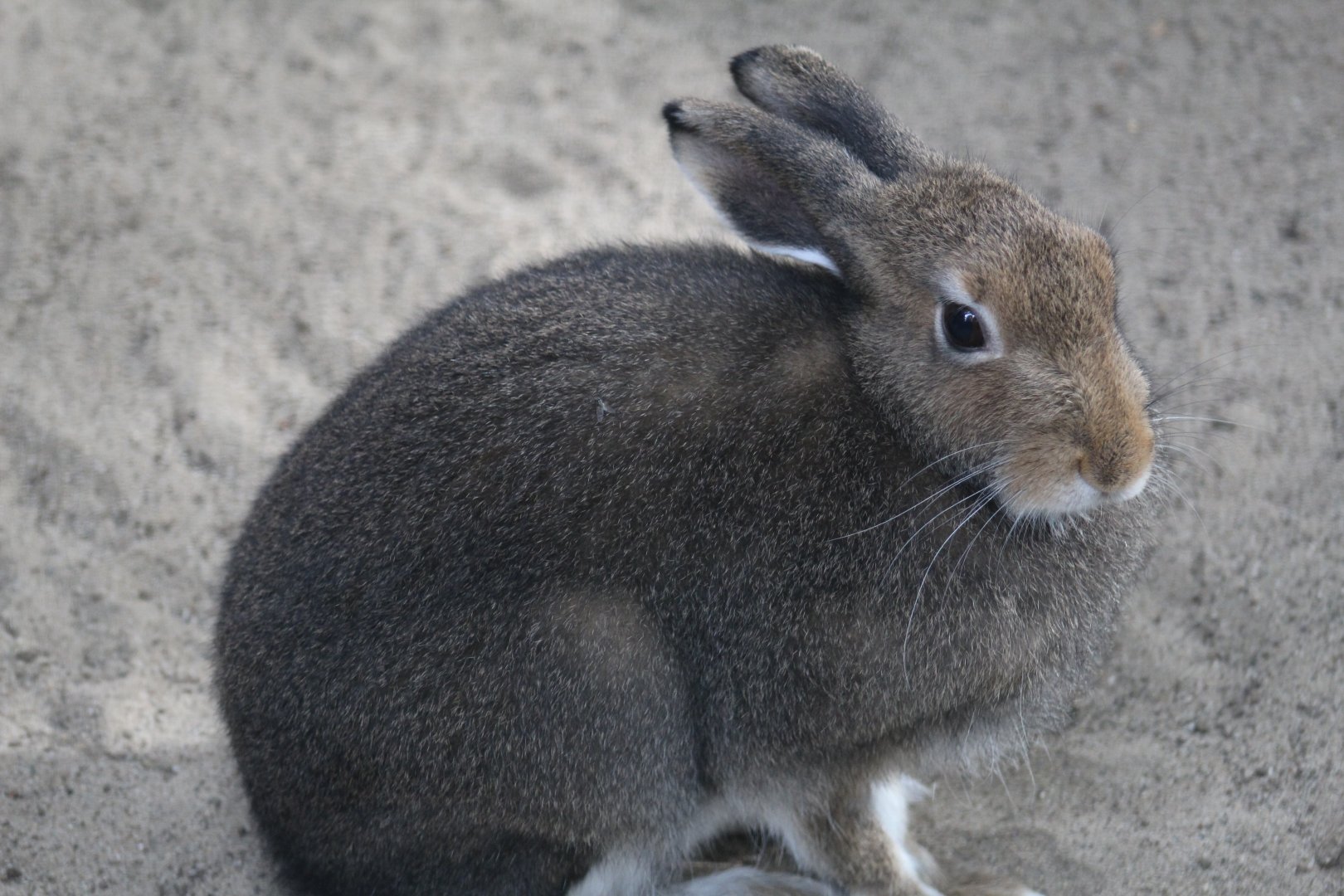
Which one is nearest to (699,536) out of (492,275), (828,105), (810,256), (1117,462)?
(810,256)

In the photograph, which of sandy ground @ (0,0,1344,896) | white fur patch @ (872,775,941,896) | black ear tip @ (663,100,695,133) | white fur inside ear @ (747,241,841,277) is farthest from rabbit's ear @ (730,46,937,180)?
sandy ground @ (0,0,1344,896)

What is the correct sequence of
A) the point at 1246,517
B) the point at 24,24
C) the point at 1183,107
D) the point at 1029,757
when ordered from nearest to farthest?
the point at 1029,757
the point at 1246,517
the point at 1183,107
the point at 24,24

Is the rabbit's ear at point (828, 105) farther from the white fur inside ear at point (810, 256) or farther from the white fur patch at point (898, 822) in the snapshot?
the white fur patch at point (898, 822)

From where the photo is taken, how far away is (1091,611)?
419 cm

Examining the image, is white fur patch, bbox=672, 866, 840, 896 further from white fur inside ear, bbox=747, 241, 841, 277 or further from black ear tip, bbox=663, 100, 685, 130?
black ear tip, bbox=663, 100, 685, 130

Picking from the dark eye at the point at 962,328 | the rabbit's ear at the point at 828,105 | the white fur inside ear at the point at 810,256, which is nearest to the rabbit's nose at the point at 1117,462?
the dark eye at the point at 962,328

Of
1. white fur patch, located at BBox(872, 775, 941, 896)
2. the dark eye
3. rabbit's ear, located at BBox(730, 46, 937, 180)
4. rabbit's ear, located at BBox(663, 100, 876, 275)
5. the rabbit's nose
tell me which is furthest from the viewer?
white fur patch, located at BBox(872, 775, 941, 896)

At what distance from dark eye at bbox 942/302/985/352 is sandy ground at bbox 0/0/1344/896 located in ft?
5.53

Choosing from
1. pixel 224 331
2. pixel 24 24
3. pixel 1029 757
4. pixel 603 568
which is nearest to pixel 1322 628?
pixel 1029 757

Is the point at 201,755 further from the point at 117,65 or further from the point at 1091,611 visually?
the point at 117,65

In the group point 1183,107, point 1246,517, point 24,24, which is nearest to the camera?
point 1246,517

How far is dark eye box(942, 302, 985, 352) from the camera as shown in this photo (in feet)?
12.3

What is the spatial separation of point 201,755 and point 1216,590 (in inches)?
142

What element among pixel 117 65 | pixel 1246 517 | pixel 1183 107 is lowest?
pixel 117 65
